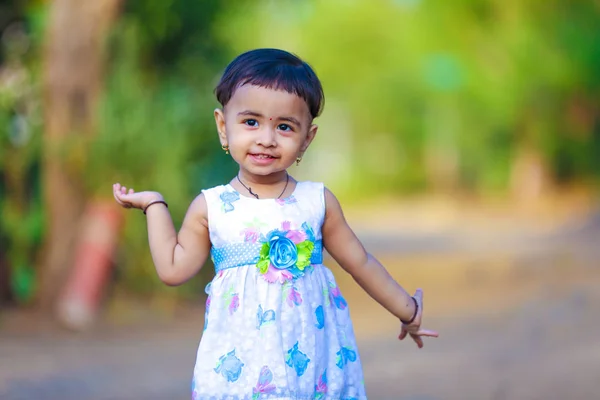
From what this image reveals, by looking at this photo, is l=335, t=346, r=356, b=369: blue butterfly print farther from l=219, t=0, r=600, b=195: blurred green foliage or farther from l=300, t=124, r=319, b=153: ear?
l=219, t=0, r=600, b=195: blurred green foliage

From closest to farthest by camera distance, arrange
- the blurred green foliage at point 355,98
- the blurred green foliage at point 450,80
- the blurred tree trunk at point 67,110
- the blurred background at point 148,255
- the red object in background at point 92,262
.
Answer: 1. the blurred background at point 148,255
2. the red object in background at point 92,262
3. the blurred tree trunk at point 67,110
4. the blurred green foliage at point 355,98
5. the blurred green foliage at point 450,80

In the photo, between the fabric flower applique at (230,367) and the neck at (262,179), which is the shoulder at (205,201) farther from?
the fabric flower applique at (230,367)

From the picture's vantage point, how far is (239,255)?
115 inches

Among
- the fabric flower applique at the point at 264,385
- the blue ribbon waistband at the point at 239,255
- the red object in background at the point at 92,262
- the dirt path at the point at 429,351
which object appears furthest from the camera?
the red object in background at the point at 92,262

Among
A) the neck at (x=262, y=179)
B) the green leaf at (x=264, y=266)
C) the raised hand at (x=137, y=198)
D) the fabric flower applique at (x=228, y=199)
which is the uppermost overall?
the neck at (x=262, y=179)

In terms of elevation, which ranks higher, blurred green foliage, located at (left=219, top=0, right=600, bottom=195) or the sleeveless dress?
blurred green foliage, located at (left=219, top=0, right=600, bottom=195)

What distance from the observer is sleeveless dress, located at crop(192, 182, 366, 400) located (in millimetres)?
2814

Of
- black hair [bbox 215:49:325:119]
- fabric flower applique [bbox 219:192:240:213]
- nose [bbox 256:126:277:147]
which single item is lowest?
fabric flower applique [bbox 219:192:240:213]

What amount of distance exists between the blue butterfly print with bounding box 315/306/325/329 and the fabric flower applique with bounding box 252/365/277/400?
21 cm

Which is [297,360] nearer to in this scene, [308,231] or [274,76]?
[308,231]

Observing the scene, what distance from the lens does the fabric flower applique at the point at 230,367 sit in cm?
282

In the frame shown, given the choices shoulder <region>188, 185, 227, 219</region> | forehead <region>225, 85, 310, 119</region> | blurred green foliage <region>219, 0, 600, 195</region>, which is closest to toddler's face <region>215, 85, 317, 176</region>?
forehead <region>225, 85, 310, 119</region>

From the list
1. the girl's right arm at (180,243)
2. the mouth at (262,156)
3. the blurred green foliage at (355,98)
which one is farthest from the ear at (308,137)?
the blurred green foliage at (355,98)

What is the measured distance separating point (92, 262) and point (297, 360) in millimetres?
5518
